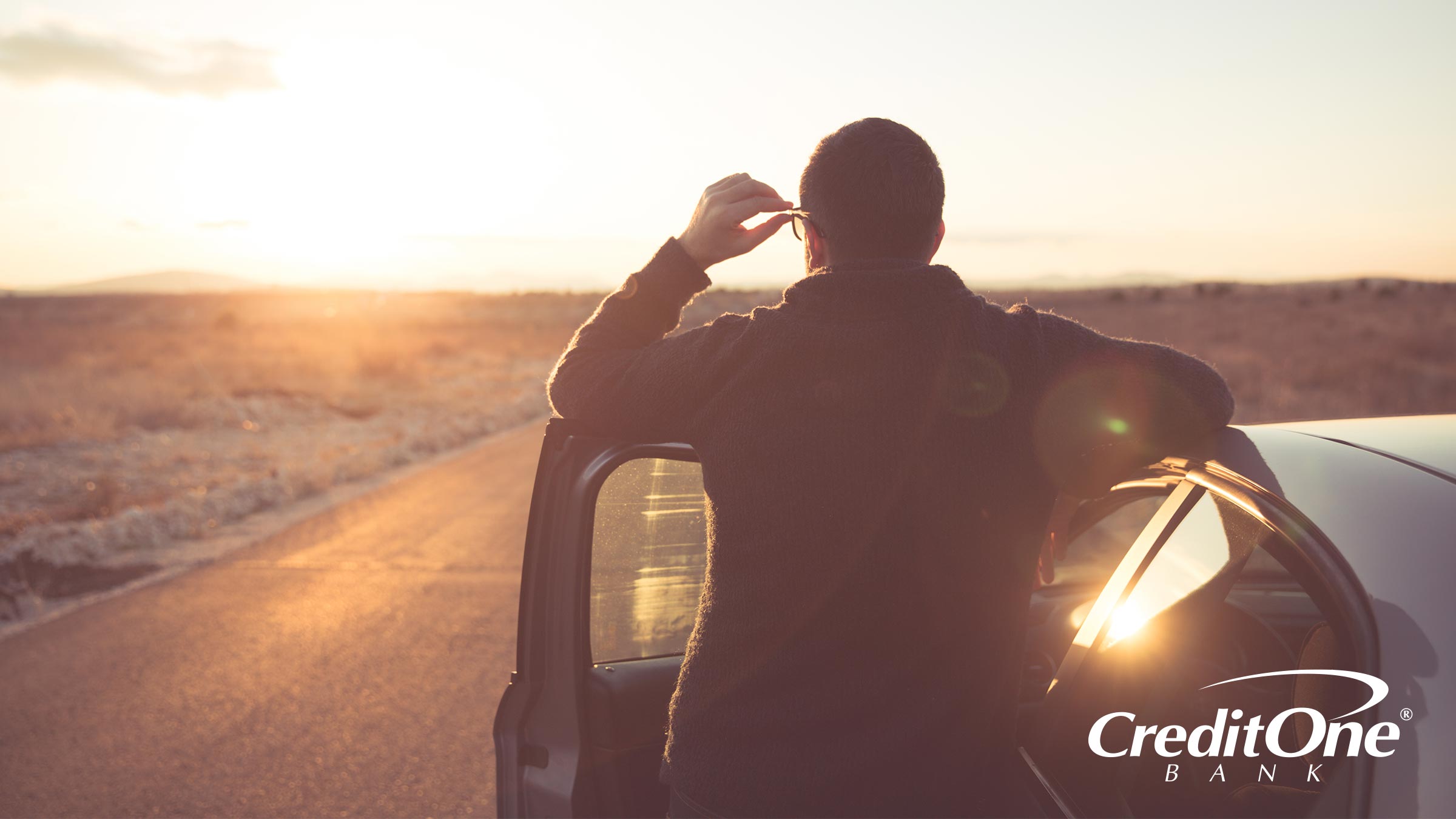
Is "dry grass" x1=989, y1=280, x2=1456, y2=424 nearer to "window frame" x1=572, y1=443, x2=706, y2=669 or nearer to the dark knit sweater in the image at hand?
the dark knit sweater

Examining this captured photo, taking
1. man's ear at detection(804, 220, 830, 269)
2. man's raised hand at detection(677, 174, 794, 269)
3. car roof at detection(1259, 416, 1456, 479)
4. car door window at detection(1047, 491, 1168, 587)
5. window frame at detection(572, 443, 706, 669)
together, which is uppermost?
man's raised hand at detection(677, 174, 794, 269)

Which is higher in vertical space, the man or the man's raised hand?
the man's raised hand

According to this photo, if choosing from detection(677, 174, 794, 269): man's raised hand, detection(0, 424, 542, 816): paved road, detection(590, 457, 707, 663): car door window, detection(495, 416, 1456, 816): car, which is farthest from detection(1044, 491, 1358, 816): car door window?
detection(0, 424, 542, 816): paved road

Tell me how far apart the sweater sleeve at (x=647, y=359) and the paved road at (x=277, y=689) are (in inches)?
109

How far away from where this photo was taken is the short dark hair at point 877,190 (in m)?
1.60

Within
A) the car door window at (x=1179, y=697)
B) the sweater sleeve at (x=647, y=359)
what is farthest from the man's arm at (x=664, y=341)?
the car door window at (x=1179, y=697)

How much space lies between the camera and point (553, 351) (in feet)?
147

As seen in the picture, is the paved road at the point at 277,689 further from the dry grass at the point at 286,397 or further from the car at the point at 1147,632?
the dry grass at the point at 286,397

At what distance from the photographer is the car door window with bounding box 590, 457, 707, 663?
84.9 inches

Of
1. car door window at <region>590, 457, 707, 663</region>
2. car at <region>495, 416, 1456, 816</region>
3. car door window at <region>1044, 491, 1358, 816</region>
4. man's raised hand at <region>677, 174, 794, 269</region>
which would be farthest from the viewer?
car door window at <region>590, 457, 707, 663</region>

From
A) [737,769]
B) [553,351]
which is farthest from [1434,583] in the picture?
[553,351]

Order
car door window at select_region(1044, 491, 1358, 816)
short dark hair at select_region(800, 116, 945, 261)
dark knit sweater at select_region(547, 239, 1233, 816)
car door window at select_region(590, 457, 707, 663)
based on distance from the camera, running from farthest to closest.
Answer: car door window at select_region(590, 457, 707, 663)
car door window at select_region(1044, 491, 1358, 816)
short dark hair at select_region(800, 116, 945, 261)
dark knit sweater at select_region(547, 239, 1233, 816)

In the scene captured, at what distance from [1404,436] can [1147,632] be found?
0.65m

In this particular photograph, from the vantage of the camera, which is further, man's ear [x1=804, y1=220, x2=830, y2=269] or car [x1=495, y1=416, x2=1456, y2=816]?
man's ear [x1=804, y1=220, x2=830, y2=269]
